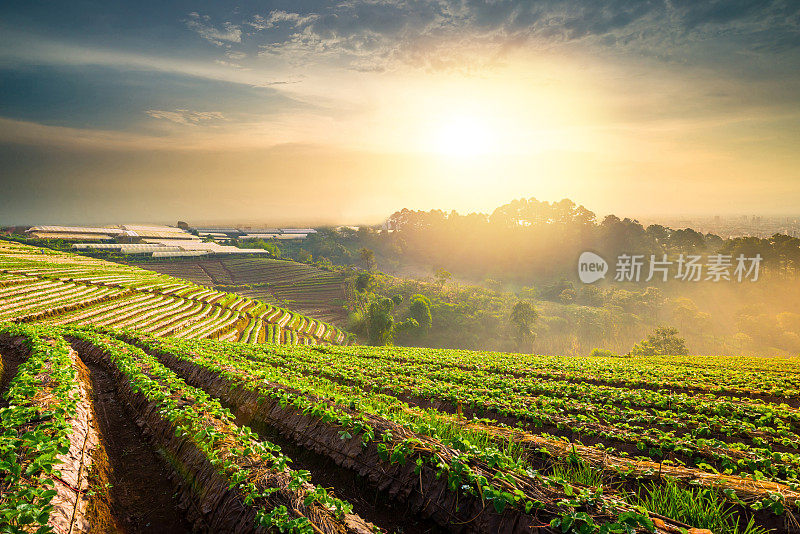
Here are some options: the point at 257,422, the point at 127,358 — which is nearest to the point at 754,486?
the point at 257,422

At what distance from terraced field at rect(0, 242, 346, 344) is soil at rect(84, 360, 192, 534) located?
41765 millimetres

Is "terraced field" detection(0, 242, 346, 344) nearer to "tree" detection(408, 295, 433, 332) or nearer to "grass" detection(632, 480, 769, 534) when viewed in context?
"tree" detection(408, 295, 433, 332)

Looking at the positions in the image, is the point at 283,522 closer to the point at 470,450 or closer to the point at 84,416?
the point at 470,450

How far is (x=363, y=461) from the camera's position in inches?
308

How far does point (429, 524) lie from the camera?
6.40m

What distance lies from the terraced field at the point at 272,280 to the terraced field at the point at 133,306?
93.8 feet

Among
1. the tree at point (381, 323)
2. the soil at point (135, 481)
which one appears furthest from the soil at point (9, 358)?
the tree at point (381, 323)

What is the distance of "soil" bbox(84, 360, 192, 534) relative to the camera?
22.6ft

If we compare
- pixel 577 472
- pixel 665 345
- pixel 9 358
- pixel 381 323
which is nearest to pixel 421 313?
pixel 381 323

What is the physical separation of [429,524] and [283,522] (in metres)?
2.87

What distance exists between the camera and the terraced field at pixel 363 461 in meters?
5.39
